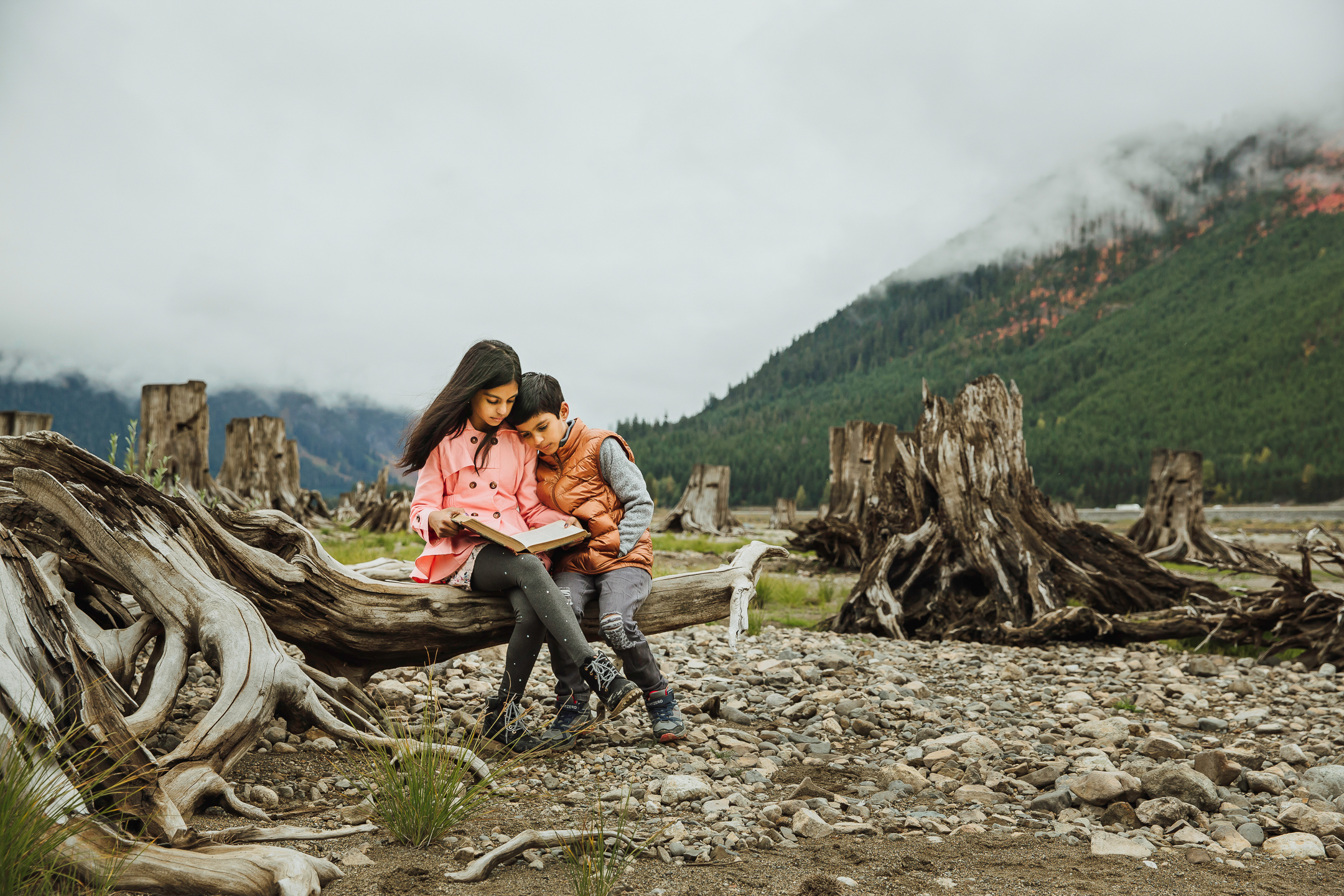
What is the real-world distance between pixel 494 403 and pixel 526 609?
1000mm

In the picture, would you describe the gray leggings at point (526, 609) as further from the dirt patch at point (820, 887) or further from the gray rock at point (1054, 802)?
the gray rock at point (1054, 802)

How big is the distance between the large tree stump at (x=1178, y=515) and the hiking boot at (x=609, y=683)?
34.1ft

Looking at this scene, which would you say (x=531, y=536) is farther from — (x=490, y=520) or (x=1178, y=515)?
(x=1178, y=515)

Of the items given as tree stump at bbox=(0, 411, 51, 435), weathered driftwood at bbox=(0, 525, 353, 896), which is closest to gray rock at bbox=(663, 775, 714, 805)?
weathered driftwood at bbox=(0, 525, 353, 896)

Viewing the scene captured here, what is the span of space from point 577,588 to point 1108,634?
5295mm

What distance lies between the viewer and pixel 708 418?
156 metres

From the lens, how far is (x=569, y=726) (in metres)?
3.93

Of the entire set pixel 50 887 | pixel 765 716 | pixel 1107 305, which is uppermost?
pixel 1107 305

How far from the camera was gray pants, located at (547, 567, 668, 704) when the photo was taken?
3920 millimetres

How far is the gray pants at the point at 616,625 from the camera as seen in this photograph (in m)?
3.92

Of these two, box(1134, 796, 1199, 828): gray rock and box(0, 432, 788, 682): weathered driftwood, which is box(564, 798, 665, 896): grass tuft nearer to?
box(0, 432, 788, 682): weathered driftwood

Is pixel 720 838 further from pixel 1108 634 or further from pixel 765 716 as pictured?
pixel 1108 634

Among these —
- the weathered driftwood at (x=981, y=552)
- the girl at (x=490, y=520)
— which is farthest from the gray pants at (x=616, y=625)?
the weathered driftwood at (x=981, y=552)

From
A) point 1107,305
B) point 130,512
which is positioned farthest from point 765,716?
point 1107,305
